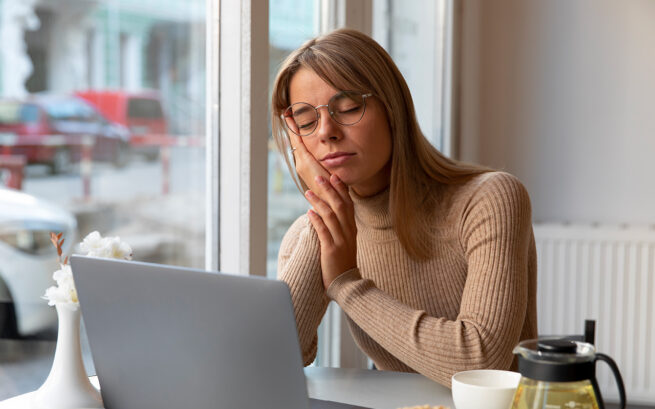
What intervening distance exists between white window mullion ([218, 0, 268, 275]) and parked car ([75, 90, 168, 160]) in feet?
0.48

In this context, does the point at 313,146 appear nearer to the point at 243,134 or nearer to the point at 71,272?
the point at 243,134

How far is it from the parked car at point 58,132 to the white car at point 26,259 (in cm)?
8

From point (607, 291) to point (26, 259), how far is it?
2.35 meters

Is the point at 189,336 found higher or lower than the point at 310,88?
lower

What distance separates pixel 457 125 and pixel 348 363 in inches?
52.4

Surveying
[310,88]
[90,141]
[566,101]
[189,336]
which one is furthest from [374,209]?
[566,101]

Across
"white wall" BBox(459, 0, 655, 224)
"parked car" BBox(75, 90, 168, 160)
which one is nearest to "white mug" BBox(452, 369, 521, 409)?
"parked car" BBox(75, 90, 168, 160)

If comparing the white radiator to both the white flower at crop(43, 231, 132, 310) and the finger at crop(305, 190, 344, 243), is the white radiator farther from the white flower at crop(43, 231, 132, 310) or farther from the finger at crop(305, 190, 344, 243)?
the white flower at crop(43, 231, 132, 310)

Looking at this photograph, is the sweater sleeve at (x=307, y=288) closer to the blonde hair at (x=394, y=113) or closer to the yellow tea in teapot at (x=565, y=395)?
the blonde hair at (x=394, y=113)

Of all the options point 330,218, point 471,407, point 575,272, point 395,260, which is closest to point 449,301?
point 395,260

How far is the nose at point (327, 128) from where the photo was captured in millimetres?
1319

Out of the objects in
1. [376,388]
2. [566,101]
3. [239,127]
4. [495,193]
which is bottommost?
[376,388]

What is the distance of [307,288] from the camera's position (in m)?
1.37

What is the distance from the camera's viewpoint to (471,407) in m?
0.94
